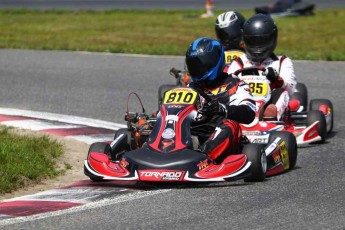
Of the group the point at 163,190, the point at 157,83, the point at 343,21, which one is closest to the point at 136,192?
the point at 163,190

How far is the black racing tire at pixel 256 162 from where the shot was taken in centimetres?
824

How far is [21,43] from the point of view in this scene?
66.1 feet

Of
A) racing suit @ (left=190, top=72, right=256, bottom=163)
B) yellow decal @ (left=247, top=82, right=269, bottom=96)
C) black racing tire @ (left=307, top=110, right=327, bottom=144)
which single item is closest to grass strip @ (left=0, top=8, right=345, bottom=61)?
black racing tire @ (left=307, top=110, right=327, bottom=144)

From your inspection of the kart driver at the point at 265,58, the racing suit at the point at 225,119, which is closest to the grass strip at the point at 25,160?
the racing suit at the point at 225,119

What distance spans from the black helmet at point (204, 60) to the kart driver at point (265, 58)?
1.90m

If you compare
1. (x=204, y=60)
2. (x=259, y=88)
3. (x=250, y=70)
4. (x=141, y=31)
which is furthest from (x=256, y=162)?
(x=141, y=31)

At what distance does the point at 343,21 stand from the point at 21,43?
7658 mm

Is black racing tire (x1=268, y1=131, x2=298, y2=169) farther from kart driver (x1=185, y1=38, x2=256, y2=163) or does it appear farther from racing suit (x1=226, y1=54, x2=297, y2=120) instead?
racing suit (x1=226, y1=54, x2=297, y2=120)

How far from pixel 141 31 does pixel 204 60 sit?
1365 centimetres

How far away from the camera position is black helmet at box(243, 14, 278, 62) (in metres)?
11.4

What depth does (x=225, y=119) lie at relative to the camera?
8766mm

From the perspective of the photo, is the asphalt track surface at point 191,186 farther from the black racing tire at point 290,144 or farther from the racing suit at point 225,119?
the racing suit at point 225,119

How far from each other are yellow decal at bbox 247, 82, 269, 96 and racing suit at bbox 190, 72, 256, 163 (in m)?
1.29

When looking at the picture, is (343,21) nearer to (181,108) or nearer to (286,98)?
(286,98)
